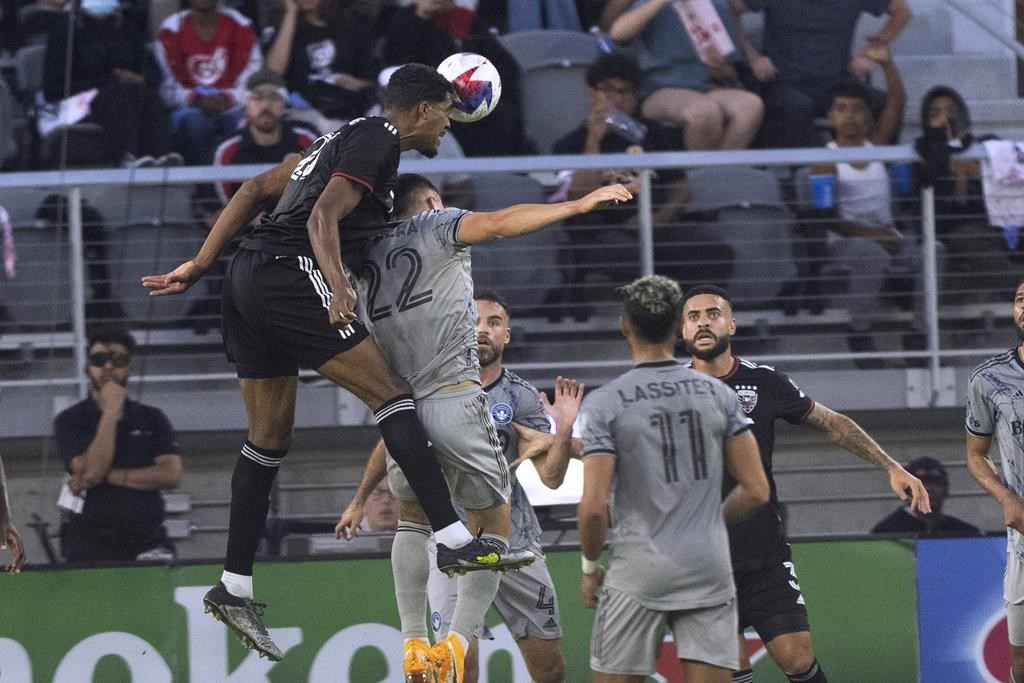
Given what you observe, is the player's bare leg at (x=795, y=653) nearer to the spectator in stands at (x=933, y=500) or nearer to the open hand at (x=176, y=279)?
the spectator in stands at (x=933, y=500)

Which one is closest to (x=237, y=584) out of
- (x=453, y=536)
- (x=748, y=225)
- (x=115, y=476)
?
(x=453, y=536)

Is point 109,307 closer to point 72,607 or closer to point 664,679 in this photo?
point 72,607

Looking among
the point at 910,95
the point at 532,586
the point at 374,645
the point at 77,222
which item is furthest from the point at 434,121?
the point at 910,95

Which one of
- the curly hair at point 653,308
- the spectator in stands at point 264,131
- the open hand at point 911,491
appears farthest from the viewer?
the spectator in stands at point 264,131

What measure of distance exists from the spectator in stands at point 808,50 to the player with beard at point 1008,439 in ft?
11.3

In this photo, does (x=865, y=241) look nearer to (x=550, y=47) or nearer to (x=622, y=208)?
(x=622, y=208)

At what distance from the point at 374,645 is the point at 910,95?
18.2 ft

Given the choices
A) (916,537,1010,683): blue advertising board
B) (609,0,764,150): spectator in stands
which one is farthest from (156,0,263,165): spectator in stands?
(916,537,1010,683): blue advertising board

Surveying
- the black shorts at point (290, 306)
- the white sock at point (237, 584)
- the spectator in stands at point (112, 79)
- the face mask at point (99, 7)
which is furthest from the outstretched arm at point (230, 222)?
the face mask at point (99, 7)

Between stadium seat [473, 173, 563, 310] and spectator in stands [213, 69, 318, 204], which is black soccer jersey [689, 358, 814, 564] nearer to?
stadium seat [473, 173, 563, 310]

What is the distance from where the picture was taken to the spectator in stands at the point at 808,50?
34.1 ft

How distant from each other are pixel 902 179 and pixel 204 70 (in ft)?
14.4

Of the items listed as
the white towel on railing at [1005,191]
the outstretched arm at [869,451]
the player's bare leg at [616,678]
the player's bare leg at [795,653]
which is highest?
the white towel on railing at [1005,191]

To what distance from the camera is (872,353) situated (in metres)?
9.64
